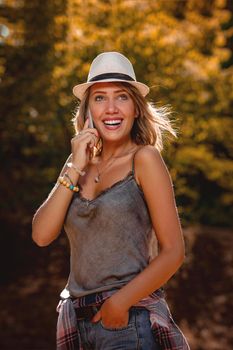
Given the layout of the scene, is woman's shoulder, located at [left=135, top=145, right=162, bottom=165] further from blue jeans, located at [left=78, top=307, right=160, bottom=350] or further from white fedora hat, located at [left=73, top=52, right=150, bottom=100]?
blue jeans, located at [left=78, top=307, right=160, bottom=350]

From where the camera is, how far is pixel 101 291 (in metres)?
2.46

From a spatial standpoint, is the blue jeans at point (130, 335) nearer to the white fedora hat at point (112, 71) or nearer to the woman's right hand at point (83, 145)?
the woman's right hand at point (83, 145)

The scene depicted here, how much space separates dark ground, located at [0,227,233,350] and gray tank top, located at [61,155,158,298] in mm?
7009

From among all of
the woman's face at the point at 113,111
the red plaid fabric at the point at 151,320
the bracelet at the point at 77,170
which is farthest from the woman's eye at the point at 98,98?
the red plaid fabric at the point at 151,320

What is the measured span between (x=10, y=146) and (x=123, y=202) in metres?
8.53

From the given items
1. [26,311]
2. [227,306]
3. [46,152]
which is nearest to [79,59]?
[46,152]

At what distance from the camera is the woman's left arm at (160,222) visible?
242 centimetres

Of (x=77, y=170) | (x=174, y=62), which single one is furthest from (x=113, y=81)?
(x=174, y=62)

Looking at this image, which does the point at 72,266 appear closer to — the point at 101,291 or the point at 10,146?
the point at 101,291

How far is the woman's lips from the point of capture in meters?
2.70

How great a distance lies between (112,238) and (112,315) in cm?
28

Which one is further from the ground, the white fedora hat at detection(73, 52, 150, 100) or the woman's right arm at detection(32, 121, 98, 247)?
the white fedora hat at detection(73, 52, 150, 100)

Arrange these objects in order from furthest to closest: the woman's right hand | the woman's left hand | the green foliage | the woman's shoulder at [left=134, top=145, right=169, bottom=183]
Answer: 1. the green foliage
2. the woman's right hand
3. the woman's shoulder at [left=134, top=145, right=169, bottom=183]
4. the woman's left hand

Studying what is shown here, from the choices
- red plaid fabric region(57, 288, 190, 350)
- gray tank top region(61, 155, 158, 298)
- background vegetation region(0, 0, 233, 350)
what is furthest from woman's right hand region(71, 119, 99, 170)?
background vegetation region(0, 0, 233, 350)
